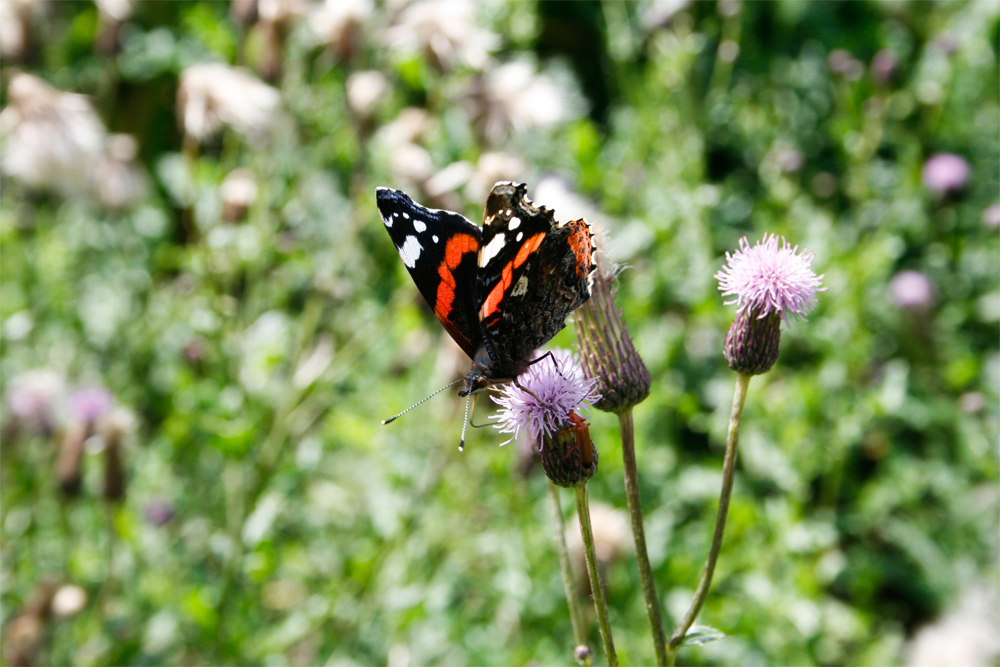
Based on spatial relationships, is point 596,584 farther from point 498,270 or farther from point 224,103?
point 224,103

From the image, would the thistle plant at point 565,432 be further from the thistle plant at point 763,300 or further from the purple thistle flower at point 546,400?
the thistle plant at point 763,300

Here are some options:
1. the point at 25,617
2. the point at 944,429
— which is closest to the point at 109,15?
the point at 25,617

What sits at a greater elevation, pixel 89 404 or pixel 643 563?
pixel 89 404

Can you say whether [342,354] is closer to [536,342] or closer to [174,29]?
[536,342]

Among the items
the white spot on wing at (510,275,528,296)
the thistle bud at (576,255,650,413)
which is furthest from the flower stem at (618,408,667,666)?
the white spot on wing at (510,275,528,296)

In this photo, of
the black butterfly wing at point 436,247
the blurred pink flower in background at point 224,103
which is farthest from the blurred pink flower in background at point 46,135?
the black butterfly wing at point 436,247

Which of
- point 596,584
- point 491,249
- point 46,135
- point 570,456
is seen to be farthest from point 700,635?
point 46,135
